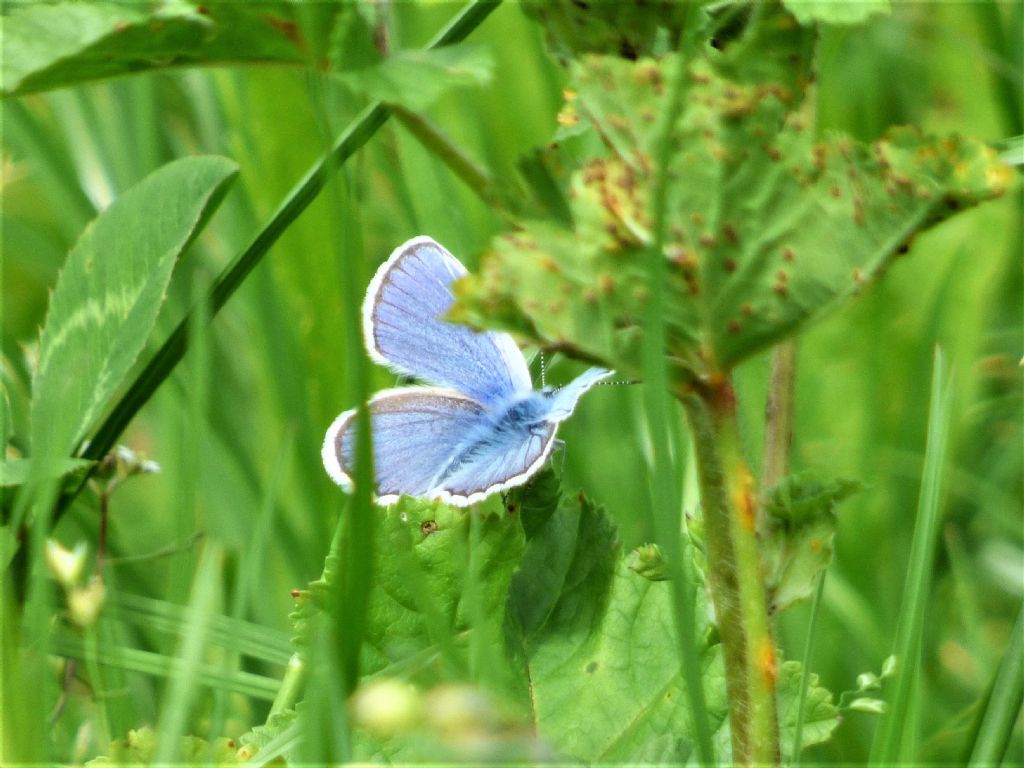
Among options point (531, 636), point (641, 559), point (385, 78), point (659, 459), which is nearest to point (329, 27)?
point (385, 78)

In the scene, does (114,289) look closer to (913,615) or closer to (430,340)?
(430,340)

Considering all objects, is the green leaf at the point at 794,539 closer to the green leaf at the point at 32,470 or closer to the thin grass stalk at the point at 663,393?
the thin grass stalk at the point at 663,393

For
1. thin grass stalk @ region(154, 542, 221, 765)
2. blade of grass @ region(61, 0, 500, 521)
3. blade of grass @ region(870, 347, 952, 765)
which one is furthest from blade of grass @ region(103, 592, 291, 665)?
blade of grass @ region(870, 347, 952, 765)

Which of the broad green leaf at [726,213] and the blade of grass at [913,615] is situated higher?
the broad green leaf at [726,213]

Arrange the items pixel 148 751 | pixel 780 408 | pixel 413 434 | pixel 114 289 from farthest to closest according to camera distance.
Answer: pixel 413 434
pixel 114 289
pixel 780 408
pixel 148 751

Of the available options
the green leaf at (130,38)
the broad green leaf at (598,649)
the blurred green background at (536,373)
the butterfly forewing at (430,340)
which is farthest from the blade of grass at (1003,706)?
the green leaf at (130,38)

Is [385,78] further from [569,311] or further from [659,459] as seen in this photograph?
[659,459]

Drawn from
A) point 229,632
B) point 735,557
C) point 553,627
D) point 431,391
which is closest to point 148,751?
point 229,632
